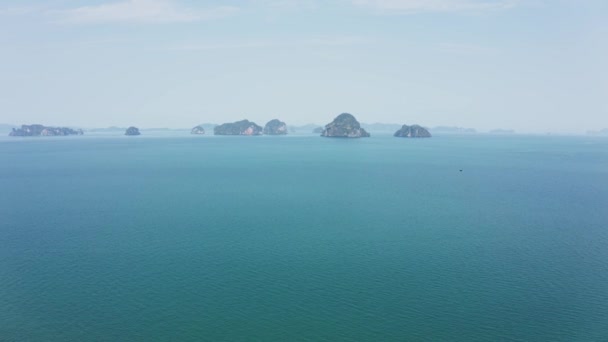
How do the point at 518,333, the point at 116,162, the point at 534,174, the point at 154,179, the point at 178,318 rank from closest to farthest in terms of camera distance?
the point at 518,333, the point at 178,318, the point at 154,179, the point at 534,174, the point at 116,162

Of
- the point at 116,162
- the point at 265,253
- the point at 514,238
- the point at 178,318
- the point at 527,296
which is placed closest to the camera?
the point at 178,318

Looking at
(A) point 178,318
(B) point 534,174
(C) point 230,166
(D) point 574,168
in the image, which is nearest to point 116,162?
(C) point 230,166

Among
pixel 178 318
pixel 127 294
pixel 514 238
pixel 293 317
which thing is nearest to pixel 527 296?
pixel 514 238

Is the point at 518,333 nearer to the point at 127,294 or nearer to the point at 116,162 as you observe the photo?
the point at 127,294

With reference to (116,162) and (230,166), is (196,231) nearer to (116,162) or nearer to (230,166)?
(230,166)

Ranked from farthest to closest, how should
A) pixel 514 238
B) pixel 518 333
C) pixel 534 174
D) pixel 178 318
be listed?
pixel 534 174
pixel 514 238
pixel 178 318
pixel 518 333

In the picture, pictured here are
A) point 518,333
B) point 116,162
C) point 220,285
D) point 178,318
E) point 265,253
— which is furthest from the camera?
point 116,162

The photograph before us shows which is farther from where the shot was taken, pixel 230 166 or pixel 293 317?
pixel 230 166
